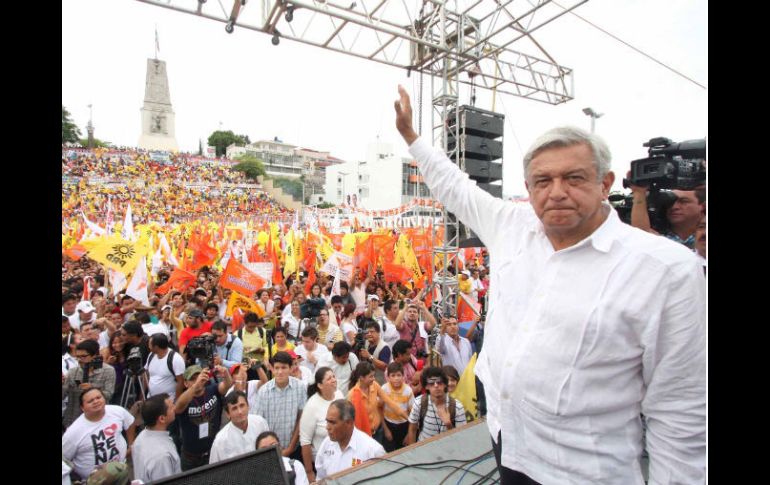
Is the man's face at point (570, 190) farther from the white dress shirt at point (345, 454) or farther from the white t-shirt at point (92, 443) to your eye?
the white t-shirt at point (92, 443)

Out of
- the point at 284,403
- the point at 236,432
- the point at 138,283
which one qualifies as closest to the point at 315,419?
the point at 284,403

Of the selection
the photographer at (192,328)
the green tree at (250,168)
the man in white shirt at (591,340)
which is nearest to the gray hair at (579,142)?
the man in white shirt at (591,340)

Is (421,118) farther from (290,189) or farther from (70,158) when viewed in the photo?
(290,189)

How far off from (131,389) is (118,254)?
270 cm

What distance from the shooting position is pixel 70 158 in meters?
34.7

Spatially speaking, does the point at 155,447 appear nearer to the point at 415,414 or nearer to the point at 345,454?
the point at 345,454

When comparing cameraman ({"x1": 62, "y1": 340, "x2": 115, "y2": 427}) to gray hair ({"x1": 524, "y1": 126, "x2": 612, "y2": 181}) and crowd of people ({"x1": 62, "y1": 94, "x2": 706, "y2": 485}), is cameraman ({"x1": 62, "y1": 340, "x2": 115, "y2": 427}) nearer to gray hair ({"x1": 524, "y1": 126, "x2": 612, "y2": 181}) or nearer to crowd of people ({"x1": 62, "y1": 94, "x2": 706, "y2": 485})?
crowd of people ({"x1": 62, "y1": 94, "x2": 706, "y2": 485})

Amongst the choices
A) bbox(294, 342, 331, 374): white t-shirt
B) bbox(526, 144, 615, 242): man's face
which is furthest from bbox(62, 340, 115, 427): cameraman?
bbox(526, 144, 615, 242): man's face

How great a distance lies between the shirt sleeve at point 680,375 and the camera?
98cm

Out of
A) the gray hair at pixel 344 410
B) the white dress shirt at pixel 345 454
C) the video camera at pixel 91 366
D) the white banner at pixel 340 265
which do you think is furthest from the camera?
the white banner at pixel 340 265

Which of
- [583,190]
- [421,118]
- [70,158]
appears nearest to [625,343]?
[583,190]

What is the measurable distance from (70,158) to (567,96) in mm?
40880

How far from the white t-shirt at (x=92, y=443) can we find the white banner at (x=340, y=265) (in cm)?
464

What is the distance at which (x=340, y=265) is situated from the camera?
8.12 meters
